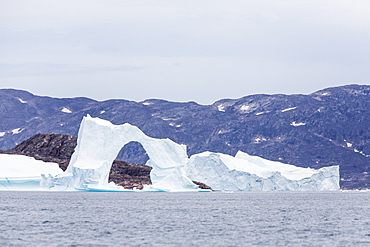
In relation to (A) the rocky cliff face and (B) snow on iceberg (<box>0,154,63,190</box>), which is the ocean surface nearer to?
(B) snow on iceberg (<box>0,154,63,190</box>)

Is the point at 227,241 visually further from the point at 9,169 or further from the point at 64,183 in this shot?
the point at 9,169

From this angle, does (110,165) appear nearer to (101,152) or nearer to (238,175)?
(101,152)

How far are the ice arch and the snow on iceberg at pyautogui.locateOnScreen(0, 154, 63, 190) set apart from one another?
13.1ft

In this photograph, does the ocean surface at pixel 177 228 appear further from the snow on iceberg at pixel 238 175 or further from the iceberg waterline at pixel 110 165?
the snow on iceberg at pixel 238 175

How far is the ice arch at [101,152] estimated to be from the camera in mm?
69625

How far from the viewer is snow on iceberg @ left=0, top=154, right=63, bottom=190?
7731 cm

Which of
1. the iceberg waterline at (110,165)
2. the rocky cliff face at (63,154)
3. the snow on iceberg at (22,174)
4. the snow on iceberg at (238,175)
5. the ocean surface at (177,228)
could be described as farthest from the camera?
the rocky cliff face at (63,154)

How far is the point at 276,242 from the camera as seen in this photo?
2892cm

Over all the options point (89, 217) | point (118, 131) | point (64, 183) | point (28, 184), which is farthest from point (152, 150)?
point (89, 217)

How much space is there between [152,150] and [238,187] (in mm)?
29533

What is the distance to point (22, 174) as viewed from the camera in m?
77.9

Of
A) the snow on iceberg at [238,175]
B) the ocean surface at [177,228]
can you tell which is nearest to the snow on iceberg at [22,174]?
the snow on iceberg at [238,175]

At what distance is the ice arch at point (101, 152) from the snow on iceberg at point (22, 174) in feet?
13.1

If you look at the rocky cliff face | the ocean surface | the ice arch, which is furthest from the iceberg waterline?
the ocean surface
